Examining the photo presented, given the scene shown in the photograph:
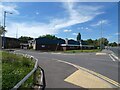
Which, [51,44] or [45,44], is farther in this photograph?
[51,44]

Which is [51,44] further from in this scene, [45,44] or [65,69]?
[65,69]

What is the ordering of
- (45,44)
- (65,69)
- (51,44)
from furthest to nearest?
(51,44)
(45,44)
(65,69)

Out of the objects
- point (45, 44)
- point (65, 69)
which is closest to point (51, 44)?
point (45, 44)

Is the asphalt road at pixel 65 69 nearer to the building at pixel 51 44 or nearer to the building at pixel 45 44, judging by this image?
the building at pixel 45 44

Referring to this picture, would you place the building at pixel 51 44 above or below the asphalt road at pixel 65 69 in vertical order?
above

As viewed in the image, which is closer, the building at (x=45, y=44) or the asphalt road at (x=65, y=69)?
the asphalt road at (x=65, y=69)

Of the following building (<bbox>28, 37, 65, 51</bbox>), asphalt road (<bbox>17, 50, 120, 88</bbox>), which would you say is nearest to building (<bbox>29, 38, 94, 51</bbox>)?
building (<bbox>28, 37, 65, 51</bbox>)

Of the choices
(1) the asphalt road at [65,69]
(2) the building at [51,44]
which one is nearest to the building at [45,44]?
(2) the building at [51,44]

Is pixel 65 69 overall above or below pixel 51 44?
below

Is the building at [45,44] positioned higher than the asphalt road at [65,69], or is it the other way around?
the building at [45,44]

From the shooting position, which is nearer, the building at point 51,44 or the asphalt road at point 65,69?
the asphalt road at point 65,69

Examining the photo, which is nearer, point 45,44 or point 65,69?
point 65,69

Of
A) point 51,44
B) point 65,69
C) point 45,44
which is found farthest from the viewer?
point 51,44

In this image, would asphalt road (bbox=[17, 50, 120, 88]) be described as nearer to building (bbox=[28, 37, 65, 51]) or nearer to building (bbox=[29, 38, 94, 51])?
building (bbox=[28, 37, 65, 51])
